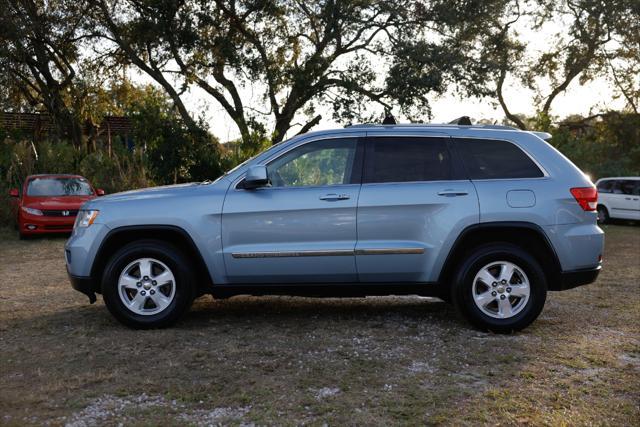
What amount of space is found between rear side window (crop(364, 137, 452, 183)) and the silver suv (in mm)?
25

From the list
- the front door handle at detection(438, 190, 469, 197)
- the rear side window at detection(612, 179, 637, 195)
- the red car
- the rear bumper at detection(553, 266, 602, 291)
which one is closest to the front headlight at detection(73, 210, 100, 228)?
the front door handle at detection(438, 190, 469, 197)

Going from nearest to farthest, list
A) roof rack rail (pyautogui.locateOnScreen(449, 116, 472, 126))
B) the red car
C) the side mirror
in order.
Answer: the side mirror
roof rack rail (pyautogui.locateOnScreen(449, 116, 472, 126))
the red car

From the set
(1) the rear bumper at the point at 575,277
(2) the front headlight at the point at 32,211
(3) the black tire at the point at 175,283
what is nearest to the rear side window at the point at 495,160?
(1) the rear bumper at the point at 575,277

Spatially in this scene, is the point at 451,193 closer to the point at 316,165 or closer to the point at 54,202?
the point at 316,165

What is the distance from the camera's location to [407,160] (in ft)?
19.6

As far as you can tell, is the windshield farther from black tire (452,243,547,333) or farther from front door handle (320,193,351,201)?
black tire (452,243,547,333)

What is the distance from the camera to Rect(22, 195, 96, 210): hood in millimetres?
14805

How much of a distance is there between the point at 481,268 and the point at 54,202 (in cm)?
1181

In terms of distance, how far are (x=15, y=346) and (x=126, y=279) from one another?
3.36 ft

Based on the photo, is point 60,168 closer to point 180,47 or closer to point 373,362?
point 180,47

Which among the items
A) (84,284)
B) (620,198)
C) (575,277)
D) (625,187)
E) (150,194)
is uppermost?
Result: (150,194)

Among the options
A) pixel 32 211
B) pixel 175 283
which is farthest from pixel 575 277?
pixel 32 211

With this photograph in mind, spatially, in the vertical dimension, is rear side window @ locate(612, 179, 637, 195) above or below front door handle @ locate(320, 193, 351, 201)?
below

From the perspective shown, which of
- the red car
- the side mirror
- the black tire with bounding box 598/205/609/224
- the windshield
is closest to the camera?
the side mirror
